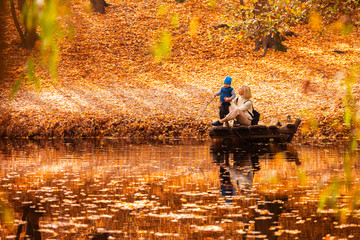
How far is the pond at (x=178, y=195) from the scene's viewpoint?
5.02 metres

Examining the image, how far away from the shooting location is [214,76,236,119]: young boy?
14.4 metres

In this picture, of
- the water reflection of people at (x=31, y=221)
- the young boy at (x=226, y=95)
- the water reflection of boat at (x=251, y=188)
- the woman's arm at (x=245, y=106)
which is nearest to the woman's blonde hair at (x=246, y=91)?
the woman's arm at (x=245, y=106)

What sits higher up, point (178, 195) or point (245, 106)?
point (245, 106)

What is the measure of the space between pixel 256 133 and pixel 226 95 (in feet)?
5.01

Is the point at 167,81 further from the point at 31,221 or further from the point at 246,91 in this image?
the point at 31,221

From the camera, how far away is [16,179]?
877 cm

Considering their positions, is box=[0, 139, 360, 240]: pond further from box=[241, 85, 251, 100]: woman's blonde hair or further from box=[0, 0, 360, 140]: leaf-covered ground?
box=[0, 0, 360, 140]: leaf-covered ground

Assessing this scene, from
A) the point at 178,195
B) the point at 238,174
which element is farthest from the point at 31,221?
the point at 238,174

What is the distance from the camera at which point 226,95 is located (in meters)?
14.6

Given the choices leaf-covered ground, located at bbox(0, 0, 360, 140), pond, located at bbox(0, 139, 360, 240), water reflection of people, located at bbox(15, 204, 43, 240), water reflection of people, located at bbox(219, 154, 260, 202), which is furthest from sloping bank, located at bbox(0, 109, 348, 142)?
water reflection of people, located at bbox(15, 204, 43, 240)

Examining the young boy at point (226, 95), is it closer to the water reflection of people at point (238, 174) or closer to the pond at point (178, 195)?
the pond at point (178, 195)

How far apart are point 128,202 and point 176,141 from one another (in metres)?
9.55

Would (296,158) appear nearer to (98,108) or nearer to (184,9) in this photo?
(98,108)

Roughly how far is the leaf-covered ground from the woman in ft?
4.36
